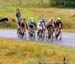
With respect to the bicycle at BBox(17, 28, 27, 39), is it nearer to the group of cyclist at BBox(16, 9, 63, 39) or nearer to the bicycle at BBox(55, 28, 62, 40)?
the group of cyclist at BBox(16, 9, 63, 39)

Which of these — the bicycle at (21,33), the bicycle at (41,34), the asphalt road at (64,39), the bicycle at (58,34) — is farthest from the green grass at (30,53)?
the bicycle at (58,34)

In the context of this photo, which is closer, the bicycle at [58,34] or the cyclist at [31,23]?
the cyclist at [31,23]

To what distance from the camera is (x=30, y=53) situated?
85.0 ft

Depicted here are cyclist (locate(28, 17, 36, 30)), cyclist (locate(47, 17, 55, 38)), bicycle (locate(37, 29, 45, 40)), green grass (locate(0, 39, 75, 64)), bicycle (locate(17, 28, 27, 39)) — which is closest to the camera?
green grass (locate(0, 39, 75, 64))

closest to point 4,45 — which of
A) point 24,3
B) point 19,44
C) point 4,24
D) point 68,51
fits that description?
point 19,44

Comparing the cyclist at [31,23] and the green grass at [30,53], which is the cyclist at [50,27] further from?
the green grass at [30,53]

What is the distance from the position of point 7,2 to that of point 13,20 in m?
20.9

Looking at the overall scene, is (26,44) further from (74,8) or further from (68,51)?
(74,8)

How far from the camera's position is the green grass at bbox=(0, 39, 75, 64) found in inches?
951

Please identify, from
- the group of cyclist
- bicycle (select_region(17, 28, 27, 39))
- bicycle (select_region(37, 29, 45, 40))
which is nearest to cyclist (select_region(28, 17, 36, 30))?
the group of cyclist

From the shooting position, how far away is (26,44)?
27.9 metres

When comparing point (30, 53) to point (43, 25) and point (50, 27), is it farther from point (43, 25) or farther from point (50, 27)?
point (50, 27)

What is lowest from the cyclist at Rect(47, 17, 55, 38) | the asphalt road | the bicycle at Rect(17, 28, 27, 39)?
the asphalt road

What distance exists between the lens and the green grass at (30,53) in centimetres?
2416
